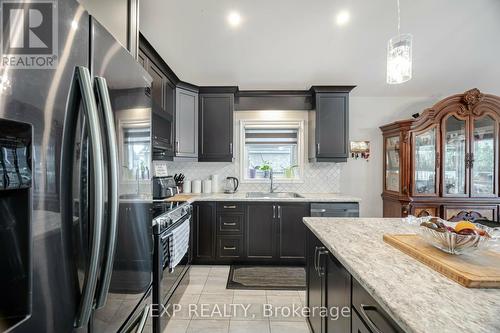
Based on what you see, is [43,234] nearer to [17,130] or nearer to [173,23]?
[17,130]

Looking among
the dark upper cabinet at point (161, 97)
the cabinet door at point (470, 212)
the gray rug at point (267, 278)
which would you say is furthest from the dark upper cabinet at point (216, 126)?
the cabinet door at point (470, 212)

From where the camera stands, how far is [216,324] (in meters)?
2.03

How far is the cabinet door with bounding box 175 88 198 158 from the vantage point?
10.4 feet

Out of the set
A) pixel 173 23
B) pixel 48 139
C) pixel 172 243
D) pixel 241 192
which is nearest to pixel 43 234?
pixel 48 139

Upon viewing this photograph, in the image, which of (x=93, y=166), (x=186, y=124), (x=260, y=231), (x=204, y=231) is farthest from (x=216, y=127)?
(x=93, y=166)

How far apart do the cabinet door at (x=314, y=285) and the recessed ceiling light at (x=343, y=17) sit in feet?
7.30

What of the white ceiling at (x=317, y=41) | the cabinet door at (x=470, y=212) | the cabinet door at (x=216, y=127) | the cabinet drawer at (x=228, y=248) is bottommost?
the cabinet drawer at (x=228, y=248)

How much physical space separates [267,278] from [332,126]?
2.28m

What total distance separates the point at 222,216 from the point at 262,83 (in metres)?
2.01

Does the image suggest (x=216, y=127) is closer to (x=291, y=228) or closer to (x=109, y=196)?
(x=291, y=228)

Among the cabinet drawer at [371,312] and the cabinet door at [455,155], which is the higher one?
the cabinet door at [455,155]

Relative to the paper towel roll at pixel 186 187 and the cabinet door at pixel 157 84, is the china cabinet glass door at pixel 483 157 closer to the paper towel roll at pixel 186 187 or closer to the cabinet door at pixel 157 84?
the paper towel roll at pixel 186 187

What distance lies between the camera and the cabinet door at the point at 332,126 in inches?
135

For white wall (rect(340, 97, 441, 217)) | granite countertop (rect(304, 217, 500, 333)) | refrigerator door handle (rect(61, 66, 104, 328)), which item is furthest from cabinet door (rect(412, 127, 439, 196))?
refrigerator door handle (rect(61, 66, 104, 328))
